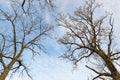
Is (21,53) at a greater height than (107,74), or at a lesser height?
greater

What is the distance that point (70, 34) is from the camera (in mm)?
21391

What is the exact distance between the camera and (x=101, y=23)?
2070 cm

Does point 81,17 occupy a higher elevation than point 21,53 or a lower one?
higher

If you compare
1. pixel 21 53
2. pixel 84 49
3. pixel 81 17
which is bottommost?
pixel 21 53

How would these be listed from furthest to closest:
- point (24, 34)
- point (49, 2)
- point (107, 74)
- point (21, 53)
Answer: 1. point (24, 34)
2. point (21, 53)
3. point (107, 74)
4. point (49, 2)

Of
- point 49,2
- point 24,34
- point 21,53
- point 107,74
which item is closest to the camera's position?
point 49,2

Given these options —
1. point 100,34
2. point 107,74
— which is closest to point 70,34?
point 100,34

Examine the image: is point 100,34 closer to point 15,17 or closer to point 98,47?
point 98,47

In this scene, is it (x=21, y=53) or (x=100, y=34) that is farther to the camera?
(x=100, y=34)

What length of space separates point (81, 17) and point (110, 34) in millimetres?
3138

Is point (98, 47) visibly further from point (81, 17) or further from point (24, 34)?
point (24, 34)

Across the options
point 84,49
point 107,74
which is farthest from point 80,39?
point 107,74

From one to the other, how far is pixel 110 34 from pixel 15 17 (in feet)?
24.6

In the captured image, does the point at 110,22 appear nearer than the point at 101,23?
Yes
